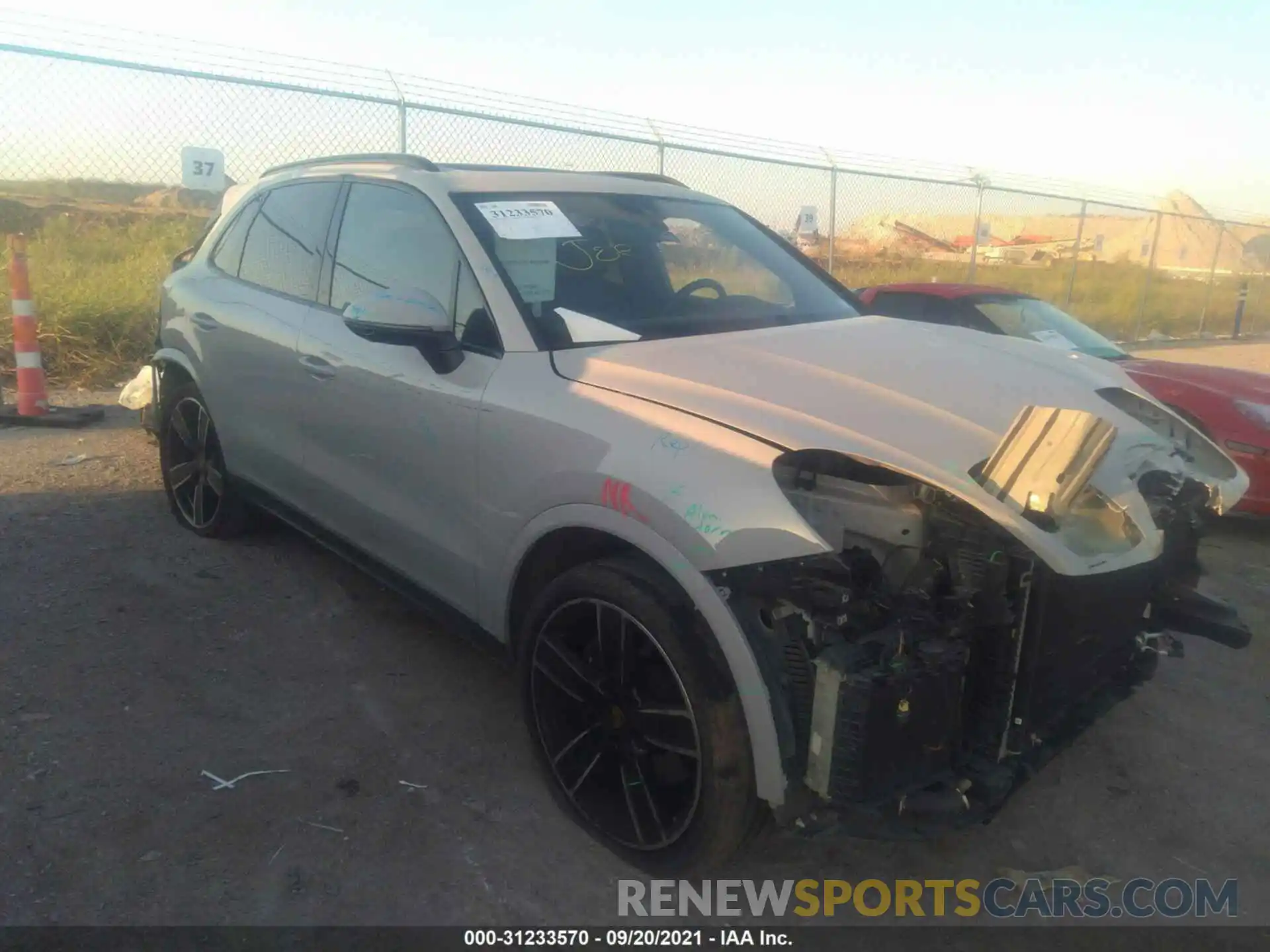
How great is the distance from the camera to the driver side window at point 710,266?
349 centimetres

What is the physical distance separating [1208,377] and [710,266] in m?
3.54

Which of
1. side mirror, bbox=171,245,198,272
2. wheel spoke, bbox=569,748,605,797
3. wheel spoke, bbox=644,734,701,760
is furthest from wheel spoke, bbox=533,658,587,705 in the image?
side mirror, bbox=171,245,198,272

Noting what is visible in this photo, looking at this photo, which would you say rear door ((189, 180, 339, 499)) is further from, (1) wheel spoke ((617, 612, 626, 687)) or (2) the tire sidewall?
(1) wheel spoke ((617, 612, 626, 687))

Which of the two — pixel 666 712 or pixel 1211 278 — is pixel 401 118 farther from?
pixel 1211 278

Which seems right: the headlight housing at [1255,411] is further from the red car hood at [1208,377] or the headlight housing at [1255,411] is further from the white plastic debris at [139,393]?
the white plastic debris at [139,393]

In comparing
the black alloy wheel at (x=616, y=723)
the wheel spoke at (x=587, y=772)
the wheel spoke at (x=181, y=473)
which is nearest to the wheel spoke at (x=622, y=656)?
the black alloy wheel at (x=616, y=723)

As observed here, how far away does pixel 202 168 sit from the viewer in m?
7.83

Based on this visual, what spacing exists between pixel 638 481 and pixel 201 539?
10.7 feet

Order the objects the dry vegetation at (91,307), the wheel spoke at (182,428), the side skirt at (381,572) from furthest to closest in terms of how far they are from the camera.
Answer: the dry vegetation at (91,307) < the wheel spoke at (182,428) < the side skirt at (381,572)

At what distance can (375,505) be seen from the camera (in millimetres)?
3291

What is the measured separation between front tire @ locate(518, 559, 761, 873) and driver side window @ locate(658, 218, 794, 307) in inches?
55.7

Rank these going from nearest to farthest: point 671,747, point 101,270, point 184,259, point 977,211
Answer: point 671,747 → point 184,259 → point 101,270 → point 977,211

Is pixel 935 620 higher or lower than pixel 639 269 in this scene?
lower

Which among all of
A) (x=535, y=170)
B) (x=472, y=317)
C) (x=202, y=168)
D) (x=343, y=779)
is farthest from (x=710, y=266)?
(x=202, y=168)
